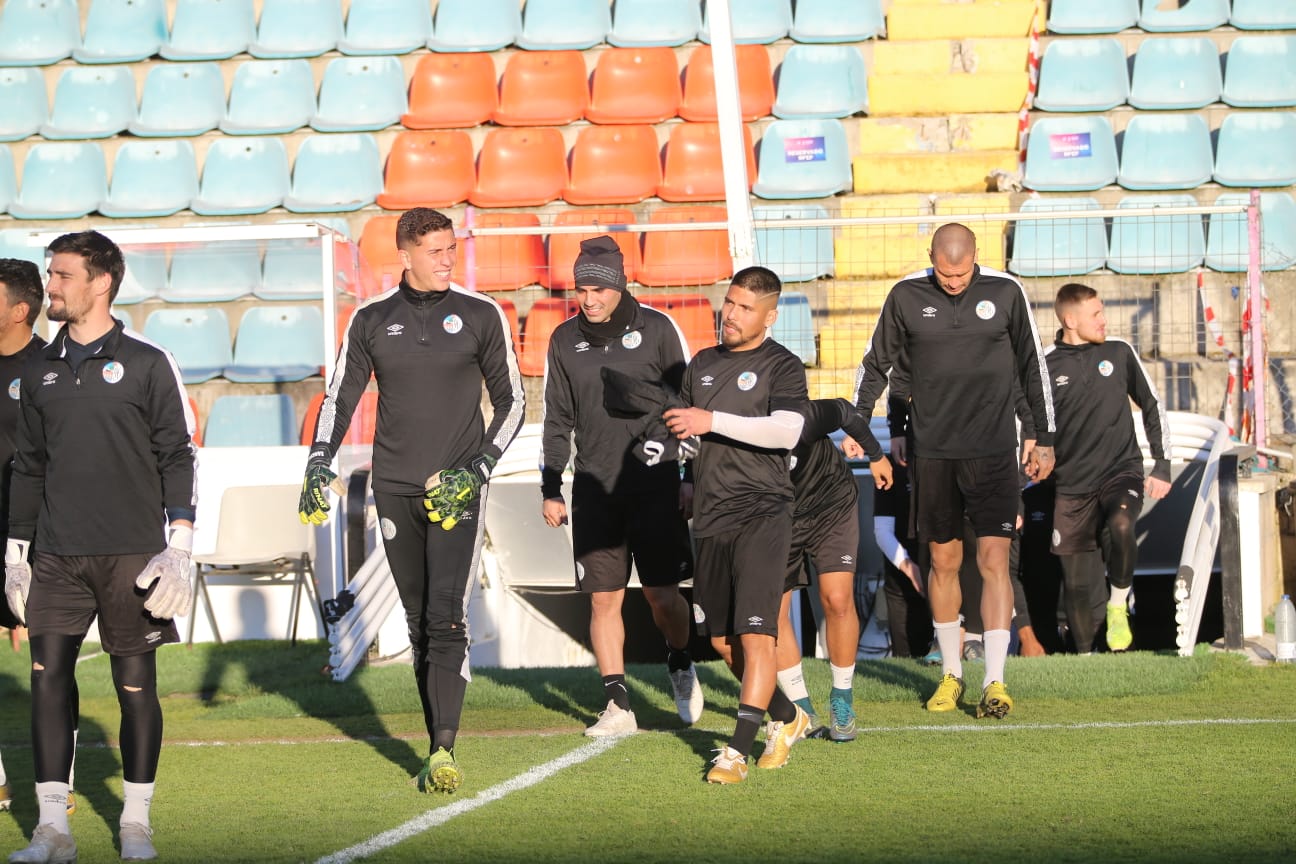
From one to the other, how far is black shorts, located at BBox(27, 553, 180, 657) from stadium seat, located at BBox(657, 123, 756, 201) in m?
9.33

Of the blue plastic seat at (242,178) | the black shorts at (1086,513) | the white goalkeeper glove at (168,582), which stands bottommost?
the black shorts at (1086,513)

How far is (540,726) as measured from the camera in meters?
7.32

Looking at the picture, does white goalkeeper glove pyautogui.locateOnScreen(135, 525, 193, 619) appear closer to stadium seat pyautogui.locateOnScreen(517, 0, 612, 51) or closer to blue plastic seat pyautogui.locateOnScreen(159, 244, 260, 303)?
blue plastic seat pyautogui.locateOnScreen(159, 244, 260, 303)

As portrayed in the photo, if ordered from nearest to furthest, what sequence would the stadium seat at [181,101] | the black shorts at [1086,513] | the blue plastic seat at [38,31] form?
the black shorts at [1086,513] < the stadium seat at [181,101] < the blue plastic seat at [38,31]

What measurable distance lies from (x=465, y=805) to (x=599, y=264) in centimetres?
257

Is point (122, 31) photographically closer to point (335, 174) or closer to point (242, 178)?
point (242, 178)

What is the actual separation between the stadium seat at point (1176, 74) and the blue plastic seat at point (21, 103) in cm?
1080

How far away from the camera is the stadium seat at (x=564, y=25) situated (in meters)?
15.3

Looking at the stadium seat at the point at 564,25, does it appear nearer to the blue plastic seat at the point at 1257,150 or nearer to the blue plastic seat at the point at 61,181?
the blue plastic seat at the point at 61,181

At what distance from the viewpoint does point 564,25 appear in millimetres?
15383

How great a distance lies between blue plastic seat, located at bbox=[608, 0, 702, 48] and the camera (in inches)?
597

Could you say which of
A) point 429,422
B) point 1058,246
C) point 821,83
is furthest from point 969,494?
point 821,83

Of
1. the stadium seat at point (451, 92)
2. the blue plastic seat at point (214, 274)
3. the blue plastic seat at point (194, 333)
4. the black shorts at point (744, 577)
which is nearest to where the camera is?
the black shorts at point (744, 577)

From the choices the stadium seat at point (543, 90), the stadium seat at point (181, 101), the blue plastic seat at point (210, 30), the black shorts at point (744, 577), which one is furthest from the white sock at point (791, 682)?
the blue plastic seat at point (210, 30)
